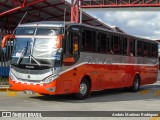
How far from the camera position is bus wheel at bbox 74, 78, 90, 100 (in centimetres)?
1534

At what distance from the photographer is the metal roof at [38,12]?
35.2m

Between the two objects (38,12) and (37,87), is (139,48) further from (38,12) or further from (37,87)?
(38,12)

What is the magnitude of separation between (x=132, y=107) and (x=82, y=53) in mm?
3034

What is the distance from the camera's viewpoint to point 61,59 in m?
14.0

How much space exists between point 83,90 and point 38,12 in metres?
25.1

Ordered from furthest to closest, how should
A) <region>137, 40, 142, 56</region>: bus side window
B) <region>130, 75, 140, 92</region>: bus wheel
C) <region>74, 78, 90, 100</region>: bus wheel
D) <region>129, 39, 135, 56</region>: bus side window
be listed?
1. <region>137, 40, 142, 56</region>: bus side window
2. <region>130, 75, 140, 92</region>: bus wheel
3. <region>129, 39, 135, 56</region>: bus side window
4. <region>74, 78, 90, 100</region>: bus wheel

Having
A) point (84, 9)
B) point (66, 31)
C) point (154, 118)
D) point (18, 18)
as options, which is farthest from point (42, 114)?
point (18, 18)

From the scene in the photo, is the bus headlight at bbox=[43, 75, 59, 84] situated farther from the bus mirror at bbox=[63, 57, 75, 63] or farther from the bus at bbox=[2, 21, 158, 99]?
the bus mirror at bbox=[63, 57, 75, 63]

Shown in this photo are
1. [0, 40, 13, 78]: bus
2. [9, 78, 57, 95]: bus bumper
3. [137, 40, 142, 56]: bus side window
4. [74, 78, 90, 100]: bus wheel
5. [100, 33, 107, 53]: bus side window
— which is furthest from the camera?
[0, 40, 13, 78]: bus

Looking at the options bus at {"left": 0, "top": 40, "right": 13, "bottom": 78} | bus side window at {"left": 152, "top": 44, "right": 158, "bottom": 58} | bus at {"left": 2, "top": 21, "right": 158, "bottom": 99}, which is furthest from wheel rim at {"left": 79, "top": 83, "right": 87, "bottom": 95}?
bus at {"left": 0, "top": 40, "right": 13, "bottom": 78}

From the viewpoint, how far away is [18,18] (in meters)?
42.9

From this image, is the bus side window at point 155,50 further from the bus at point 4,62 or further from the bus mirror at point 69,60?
the bus mirror at point 69,60

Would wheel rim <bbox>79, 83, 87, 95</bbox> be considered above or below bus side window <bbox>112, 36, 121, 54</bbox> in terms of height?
below

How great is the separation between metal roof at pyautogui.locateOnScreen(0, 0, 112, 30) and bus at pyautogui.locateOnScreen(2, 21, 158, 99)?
16.9m
